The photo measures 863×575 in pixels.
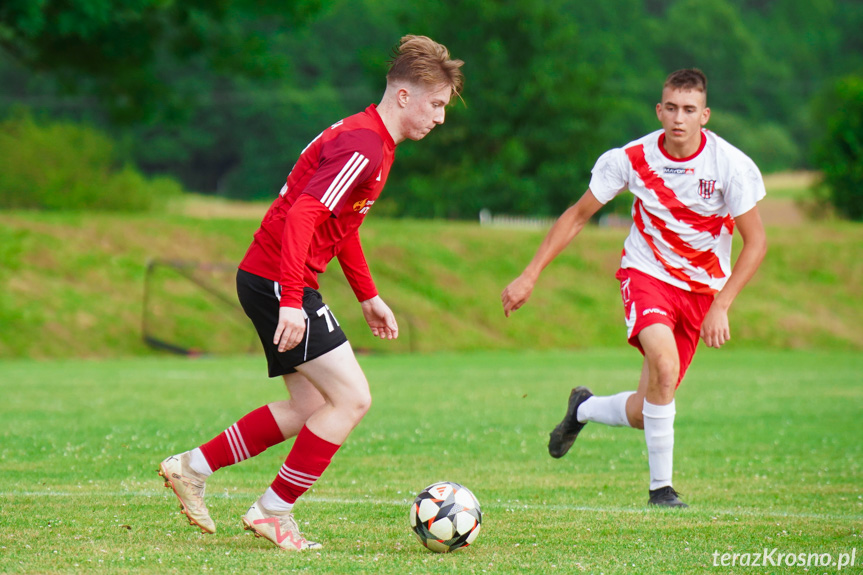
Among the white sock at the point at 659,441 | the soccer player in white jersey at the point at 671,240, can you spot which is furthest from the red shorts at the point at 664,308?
the white sock at the point at 659,441

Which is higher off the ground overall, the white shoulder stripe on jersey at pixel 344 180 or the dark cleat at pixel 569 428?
the white shoulder stripe on jersey at pixel 344 180

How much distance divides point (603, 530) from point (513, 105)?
45966 mm

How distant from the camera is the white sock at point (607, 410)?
6902 mm

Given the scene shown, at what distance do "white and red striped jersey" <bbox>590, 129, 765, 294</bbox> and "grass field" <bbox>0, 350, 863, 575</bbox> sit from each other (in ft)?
→ 4.79

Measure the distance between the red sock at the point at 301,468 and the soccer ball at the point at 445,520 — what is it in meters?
0.52

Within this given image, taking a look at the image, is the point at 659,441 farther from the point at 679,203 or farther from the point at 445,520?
the point at 445,520

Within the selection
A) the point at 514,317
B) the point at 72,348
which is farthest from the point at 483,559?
the point at 514,317

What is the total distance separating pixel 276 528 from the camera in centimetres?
481

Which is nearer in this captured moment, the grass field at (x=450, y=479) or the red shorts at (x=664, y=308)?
the grass field at (x=450, y=479)

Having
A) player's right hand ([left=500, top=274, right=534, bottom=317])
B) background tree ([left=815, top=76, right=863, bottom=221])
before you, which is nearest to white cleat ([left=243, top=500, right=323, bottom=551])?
player's right hand ([left=500, top=274, right=534, bottom=317])

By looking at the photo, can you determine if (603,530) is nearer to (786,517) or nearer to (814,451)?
(786,517)

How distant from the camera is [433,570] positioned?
436 centimetres

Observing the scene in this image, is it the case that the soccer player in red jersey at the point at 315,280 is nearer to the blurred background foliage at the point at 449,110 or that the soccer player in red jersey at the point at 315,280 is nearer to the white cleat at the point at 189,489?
the white cleat at the point at 189,489

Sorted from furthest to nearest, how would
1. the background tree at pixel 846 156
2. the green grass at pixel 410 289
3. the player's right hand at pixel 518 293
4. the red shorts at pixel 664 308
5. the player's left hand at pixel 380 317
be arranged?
the background tree at pixel 846 156 < the green grass at pixel 410 289 < the red shorts at pixel 664 308 < the player's right hand at pixel 518 293 < the player's left hand at pixel 380 317
